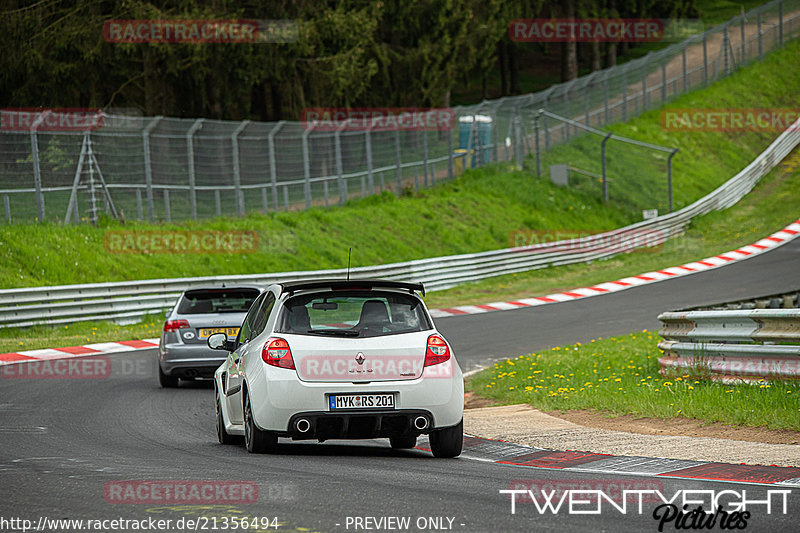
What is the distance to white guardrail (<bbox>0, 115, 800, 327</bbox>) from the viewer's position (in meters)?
22.0

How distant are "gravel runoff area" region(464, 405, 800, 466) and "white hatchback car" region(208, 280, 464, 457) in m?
1.27

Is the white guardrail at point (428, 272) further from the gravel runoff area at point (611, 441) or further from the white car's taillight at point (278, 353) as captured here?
the white car's taillight at point (278, 353)

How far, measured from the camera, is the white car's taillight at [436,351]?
885 centimetres

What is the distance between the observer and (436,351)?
8891mm

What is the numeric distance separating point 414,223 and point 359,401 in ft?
88.7

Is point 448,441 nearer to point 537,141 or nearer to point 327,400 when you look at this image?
point 327,400

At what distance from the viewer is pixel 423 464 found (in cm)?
859

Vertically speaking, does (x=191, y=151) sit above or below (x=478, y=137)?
above

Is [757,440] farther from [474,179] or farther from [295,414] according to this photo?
[474,179]

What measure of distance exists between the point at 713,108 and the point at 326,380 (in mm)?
50323

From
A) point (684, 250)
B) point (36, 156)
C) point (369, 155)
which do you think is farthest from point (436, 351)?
point (684, 250)

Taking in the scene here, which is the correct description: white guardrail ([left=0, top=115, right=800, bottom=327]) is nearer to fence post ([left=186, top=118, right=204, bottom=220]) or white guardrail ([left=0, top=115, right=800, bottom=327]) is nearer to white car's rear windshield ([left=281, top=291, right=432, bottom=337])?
fence post ([left=186, top=118, right=204, bottom=220])

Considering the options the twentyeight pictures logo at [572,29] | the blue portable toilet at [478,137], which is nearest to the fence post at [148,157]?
the blue portable toilet at [478,137]

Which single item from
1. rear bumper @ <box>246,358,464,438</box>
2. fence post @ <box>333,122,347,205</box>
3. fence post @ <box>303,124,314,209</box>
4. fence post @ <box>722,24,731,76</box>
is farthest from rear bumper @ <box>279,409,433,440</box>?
fence post @ <box>722,24,731,76</box>
